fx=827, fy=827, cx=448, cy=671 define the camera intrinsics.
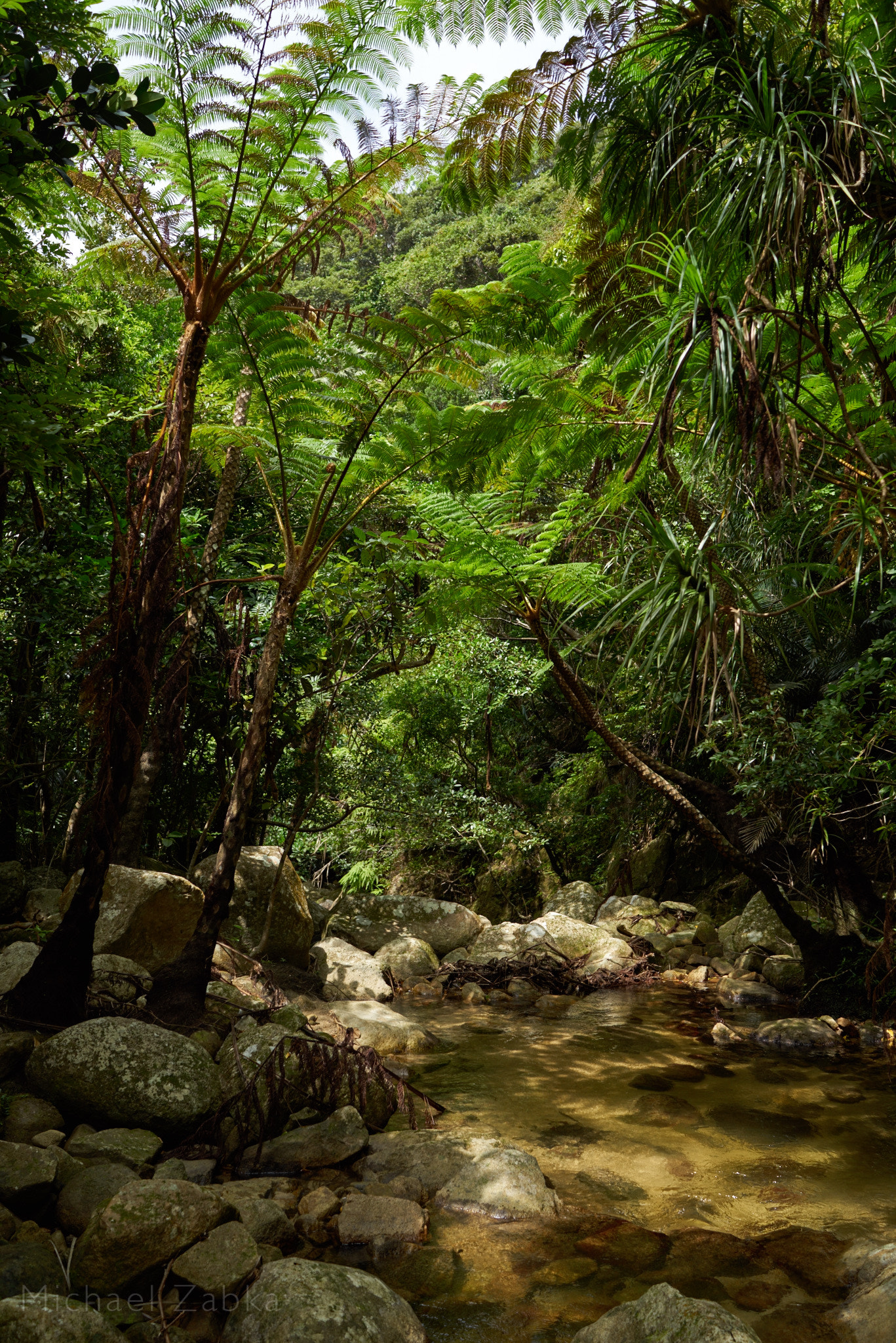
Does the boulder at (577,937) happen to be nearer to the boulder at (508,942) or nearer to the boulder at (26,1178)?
the boulder at (508,942)

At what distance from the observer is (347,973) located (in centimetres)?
751

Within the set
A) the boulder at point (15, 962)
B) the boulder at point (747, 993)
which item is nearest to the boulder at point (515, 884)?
the boulder at point (747, 993)

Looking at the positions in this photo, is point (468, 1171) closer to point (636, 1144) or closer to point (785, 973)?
point (636, 1144)

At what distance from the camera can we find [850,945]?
21.4ft

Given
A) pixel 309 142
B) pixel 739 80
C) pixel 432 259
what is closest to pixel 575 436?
pixel 739 80

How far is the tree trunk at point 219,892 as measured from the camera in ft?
14.8

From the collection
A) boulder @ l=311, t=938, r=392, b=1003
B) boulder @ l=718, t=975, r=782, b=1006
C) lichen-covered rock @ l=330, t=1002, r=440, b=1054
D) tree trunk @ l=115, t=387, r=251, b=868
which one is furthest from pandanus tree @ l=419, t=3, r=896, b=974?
boulder @ l=311, t=938, r=392, b=1003

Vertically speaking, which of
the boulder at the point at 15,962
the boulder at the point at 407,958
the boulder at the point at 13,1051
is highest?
the boulder at the point at 15,962

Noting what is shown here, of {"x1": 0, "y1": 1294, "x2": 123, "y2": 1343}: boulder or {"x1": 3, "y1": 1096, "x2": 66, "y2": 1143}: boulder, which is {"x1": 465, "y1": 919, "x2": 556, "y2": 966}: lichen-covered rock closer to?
{"x1": 3, "y1": 1096, "x2": 66, "y2": 1143}: boulder

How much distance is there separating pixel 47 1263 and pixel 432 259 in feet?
62.8

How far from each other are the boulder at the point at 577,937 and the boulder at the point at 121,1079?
5845 mm

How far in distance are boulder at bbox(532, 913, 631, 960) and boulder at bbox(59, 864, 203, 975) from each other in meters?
4.63

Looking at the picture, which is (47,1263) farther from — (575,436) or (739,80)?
(739,80)

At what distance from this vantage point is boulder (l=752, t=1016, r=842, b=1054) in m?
5.89
